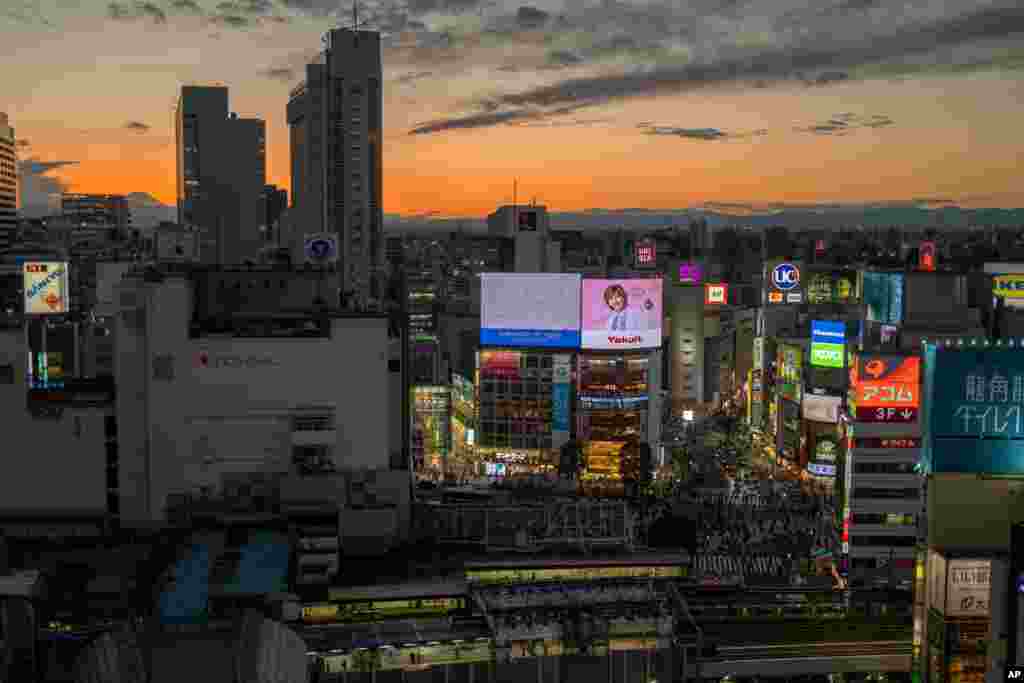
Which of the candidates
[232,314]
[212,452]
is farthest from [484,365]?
[212,452]

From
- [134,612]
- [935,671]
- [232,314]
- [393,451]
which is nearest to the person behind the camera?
[935,671]

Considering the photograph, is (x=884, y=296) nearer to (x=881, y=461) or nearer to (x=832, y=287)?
(x=881, y=461)

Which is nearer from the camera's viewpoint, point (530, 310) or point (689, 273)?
point (530, 310)

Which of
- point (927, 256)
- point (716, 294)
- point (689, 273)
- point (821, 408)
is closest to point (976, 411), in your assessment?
point (821, 408)

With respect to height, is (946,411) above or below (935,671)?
above

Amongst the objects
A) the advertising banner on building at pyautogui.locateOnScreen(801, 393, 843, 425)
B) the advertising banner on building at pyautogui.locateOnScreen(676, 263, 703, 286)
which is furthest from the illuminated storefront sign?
the advertising banner on building at pyautogui.locateOnScreen(801, 393, 843, 425)

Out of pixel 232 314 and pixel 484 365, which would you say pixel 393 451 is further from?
pixel 484 365

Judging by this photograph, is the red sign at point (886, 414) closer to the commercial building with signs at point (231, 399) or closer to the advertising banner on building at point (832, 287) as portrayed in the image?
the commercial building with signs at point (231, 399)
